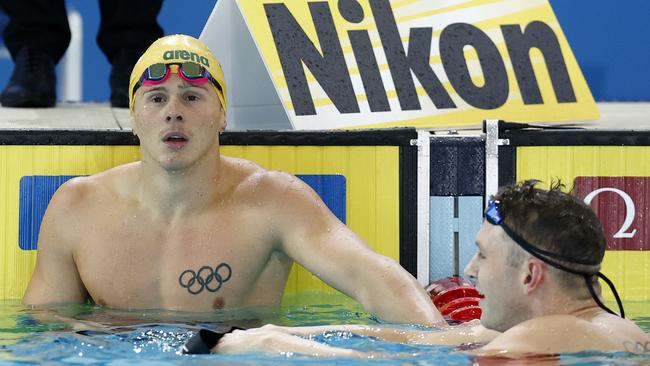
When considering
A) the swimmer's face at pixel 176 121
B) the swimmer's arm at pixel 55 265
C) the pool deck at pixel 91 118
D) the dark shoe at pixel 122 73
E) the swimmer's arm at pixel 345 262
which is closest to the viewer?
the swimmer's arm at pixel 345 262

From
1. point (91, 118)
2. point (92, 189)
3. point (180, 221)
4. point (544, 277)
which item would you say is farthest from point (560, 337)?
point (91, 118)

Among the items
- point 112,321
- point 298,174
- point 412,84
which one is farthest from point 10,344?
point 412,84

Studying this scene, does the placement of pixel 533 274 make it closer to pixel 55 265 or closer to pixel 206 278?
pixel 206 278

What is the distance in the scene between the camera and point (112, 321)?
3.63 m

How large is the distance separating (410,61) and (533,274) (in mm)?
1985

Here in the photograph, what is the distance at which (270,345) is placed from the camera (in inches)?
117

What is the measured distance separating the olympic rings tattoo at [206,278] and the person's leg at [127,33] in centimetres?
165

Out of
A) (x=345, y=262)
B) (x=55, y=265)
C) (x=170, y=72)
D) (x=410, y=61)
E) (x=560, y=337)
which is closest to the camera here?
(x=560, y=337)

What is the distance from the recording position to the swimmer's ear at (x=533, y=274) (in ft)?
9.11

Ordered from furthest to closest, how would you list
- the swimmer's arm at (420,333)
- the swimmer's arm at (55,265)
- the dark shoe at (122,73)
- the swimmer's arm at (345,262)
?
the dark shoe at (122,73)
the swimmer's arm at (55,265)
the swimmer's arm at (345,262)
the swimmer's arm at (420,333)

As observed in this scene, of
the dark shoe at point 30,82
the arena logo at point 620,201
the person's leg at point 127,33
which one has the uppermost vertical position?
the person's leg at point 127,33

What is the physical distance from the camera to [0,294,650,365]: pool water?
2934mm

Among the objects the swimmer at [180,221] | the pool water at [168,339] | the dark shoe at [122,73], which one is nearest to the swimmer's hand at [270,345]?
the pool water at [168,339]

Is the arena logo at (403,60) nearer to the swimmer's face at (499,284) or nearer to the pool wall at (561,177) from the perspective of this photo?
the pool wall at (561,177)
